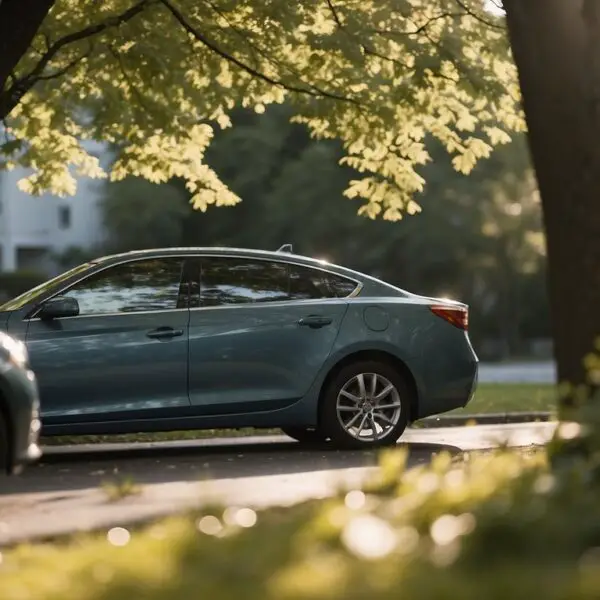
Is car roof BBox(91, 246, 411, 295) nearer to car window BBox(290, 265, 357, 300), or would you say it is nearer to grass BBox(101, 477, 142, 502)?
car window BBox(290, 265, 357, 300)

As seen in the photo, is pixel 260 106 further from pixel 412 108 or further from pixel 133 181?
pixel 133 181

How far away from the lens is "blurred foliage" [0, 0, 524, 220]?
1535cm

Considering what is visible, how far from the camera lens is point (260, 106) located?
1755 centimetres

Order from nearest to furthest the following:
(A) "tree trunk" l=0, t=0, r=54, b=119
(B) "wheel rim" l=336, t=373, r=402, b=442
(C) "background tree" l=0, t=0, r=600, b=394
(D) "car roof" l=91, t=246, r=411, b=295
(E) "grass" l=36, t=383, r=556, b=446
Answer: (D) "car roof" l=91, t=246, r=411, b=295 → (B) "wheel rim" l=336, t=373, r=402, b=442 → (A) "tree trunk" l=0, t=0, r=54, b=119 → (E) "grass" l=36, t=383, r=556, b=446 → (C) "background tree" l=0, t=0, r=600, b=394

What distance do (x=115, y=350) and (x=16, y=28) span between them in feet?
12.1

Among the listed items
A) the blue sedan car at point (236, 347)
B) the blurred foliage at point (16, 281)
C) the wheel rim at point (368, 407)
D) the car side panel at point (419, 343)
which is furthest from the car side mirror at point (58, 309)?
the blurred foliage at point (16, 281)

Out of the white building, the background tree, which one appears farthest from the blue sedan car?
the white building

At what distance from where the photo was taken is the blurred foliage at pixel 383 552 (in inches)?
147

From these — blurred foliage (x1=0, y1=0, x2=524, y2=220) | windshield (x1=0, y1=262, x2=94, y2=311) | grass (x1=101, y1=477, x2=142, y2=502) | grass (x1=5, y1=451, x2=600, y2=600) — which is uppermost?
blurred foliage (x1=0, y1=0, x2=524, y2=220)

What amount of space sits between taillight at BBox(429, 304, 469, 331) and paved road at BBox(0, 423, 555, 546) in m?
1.01

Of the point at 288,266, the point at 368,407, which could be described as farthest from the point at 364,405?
the point at 288,266

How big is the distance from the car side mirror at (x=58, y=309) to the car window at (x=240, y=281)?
103 centimetres

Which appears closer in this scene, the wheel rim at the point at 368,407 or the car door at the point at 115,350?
the car door at the point at 115,350

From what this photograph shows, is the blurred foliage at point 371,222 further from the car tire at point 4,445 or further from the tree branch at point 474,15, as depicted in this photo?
the car tire at point 4,445
